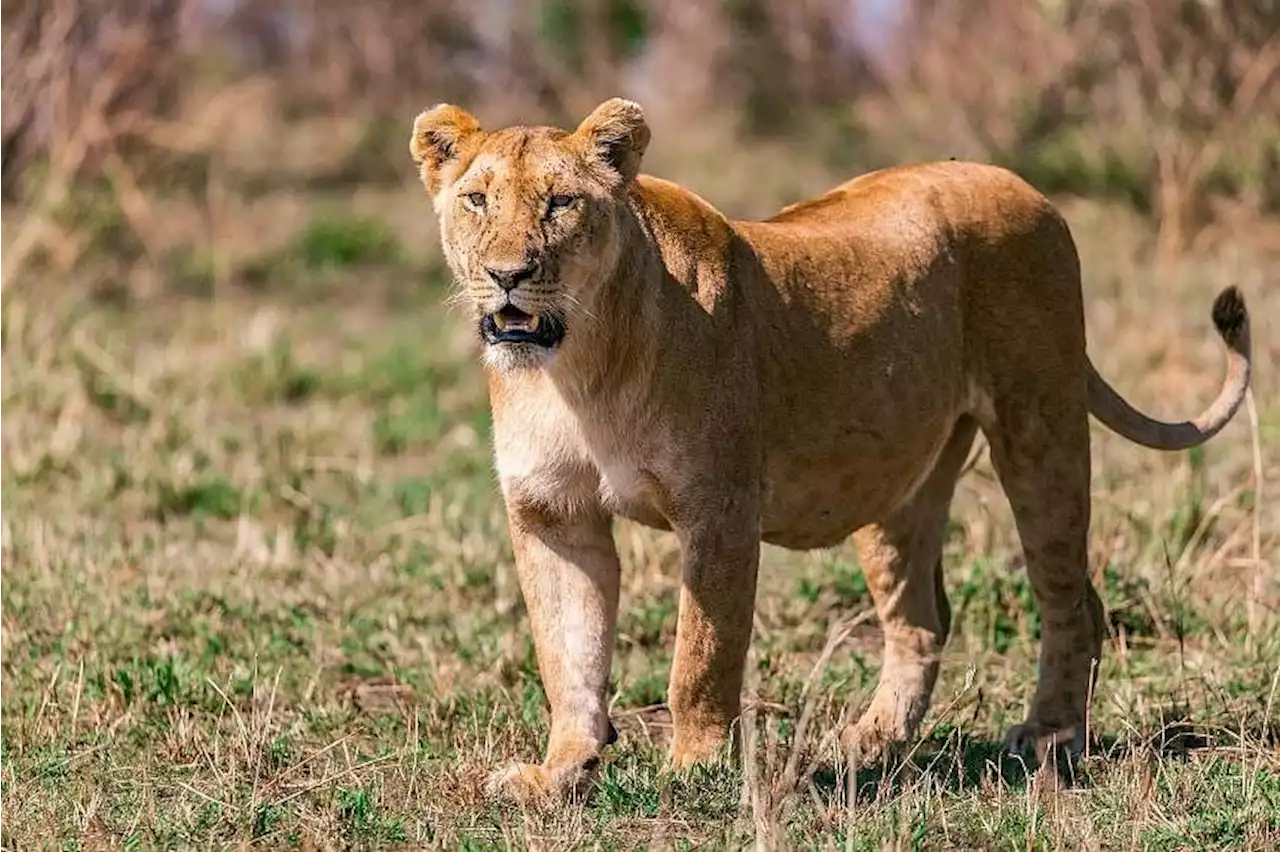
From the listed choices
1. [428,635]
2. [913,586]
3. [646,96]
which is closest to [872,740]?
[913,586]

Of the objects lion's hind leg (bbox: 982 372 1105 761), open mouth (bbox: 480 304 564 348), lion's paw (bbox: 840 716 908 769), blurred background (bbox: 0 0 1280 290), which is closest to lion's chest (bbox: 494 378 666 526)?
open mouth (bbox: 480 304 564 348)

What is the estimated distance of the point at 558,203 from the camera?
4133 mm

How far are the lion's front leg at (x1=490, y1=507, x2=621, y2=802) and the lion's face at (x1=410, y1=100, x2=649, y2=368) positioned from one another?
45 centimetres

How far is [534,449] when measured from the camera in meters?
4.36

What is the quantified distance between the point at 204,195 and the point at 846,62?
598 centimetres

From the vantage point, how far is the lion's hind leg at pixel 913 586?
17.2 feet

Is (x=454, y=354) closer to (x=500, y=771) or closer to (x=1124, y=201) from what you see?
(x=1124, y=201)

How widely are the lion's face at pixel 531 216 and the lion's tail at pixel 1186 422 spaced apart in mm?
1574

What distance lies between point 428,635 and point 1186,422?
191 centimetres

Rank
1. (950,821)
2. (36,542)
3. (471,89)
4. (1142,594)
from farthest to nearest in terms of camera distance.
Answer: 1. (471,89)
2. (36,542)
3. (1142,594)
4. (950,821)

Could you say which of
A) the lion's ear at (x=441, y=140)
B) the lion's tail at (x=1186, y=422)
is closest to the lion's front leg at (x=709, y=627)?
the lion's ear at (x=441, y=140)

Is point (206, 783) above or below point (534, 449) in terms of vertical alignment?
below

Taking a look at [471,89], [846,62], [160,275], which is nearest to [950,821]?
[160,275]

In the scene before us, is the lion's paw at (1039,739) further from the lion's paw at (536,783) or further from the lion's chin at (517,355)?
the lion's chin at (517,355)
